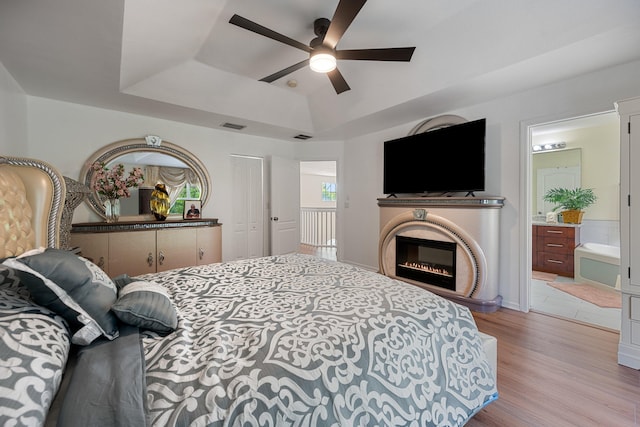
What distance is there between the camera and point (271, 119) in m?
4.00

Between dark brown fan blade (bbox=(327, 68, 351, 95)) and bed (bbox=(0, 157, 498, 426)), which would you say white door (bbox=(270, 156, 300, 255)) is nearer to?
dark brown fan blade (bbox=(327, 68, 351, 95))

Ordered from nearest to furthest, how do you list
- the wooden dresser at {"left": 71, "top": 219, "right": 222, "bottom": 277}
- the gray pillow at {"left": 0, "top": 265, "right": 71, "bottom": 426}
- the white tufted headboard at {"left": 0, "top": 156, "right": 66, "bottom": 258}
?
the gray pillow at {"left": 0, "top": 265, "right": 71, "bottom": 426} → the white tufted headboard at {"left": 0, "top": 156, "right": 66, "bottom": 258} → the wooden dresser at {"left": 71, "top": 219, "right": 222, "bottom": 277}

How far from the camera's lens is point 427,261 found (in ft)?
11.5

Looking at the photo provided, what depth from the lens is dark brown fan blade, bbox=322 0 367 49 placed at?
1730mm

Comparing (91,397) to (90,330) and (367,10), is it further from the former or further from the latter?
(367,10)

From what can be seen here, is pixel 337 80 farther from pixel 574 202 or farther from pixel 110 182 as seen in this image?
pixel 574 202

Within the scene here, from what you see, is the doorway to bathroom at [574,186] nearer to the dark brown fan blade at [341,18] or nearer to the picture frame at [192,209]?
the dark brown fan blade at [341,18]

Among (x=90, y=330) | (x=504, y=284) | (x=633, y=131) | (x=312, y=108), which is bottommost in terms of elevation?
(x=504, y=284)

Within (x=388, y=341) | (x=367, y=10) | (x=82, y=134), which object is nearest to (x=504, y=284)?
(x=388, y=341)

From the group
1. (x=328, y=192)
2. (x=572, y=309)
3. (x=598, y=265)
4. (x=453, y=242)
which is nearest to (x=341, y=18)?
(x=453, y=242)

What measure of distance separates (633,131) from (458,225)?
1482mm

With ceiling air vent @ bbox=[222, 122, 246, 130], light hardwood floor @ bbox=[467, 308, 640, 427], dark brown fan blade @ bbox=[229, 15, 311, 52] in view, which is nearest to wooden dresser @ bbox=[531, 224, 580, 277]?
light hardwood floor @ bbox=[467, 308, 640, 427]

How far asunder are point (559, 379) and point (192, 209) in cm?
421

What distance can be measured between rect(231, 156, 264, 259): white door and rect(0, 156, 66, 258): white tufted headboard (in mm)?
2781
